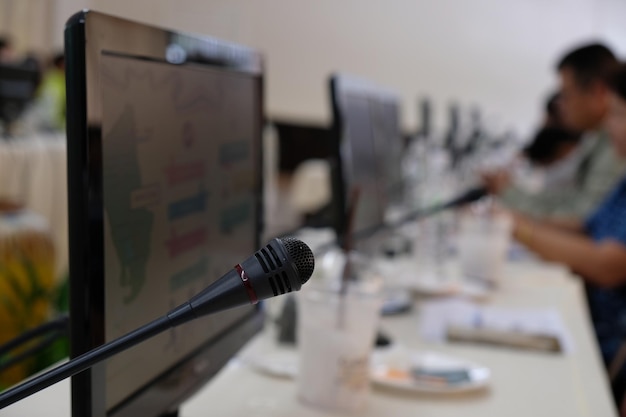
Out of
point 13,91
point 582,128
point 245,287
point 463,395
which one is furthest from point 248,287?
point 13,91

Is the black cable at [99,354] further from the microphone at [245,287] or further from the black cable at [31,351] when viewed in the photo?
the black cable at [31,351]

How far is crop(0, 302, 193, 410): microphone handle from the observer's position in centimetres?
44

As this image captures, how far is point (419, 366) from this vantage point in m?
1.09

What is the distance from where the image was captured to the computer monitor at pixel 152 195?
1.84 feet

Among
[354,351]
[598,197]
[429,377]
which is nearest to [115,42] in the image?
[354,351]

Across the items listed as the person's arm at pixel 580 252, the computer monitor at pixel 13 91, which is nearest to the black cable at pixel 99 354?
the person's arm at pixel 580 252

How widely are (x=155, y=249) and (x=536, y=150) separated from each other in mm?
3910

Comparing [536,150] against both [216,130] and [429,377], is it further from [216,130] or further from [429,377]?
[216,130]

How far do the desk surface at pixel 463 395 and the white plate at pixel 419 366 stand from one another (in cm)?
1

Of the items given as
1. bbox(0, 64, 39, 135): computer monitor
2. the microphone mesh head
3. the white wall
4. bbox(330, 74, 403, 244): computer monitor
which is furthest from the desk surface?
the white wall

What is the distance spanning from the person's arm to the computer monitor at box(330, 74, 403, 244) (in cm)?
56

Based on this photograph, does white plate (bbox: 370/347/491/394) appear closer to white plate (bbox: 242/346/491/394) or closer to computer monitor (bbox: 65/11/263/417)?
white plate (bbox: 242/346/491/394)

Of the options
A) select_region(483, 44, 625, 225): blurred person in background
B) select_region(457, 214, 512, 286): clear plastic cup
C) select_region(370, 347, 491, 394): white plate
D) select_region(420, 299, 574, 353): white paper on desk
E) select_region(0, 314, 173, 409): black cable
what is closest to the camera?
select_region(0, 314, 173, 409): black cable

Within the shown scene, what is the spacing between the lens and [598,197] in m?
2.76
